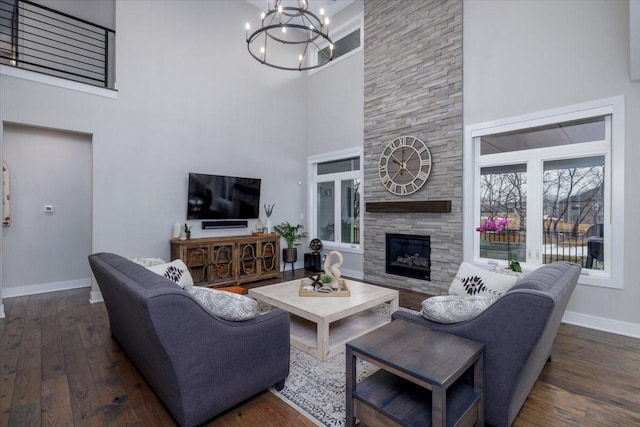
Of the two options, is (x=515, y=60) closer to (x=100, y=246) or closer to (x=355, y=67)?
(x=355, y=67)

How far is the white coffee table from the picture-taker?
265 cm

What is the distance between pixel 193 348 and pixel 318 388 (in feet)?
3.44

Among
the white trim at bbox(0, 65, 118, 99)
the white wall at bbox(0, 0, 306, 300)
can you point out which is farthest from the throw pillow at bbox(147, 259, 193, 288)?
the white trim at bbox(0, 65, 118, 99)

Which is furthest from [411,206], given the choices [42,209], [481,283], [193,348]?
[42,209]

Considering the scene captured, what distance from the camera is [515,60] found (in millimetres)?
3955

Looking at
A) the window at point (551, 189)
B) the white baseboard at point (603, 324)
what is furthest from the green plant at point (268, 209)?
the white baseboard at point (603, 324)

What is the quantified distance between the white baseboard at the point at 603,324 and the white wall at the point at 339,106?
3.15 m

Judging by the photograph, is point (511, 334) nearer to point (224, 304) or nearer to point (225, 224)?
point (224, 304)

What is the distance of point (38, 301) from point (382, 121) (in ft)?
19.3

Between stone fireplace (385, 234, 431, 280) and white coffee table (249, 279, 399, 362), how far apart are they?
1.54 meters

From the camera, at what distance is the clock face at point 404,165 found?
482 centimetres

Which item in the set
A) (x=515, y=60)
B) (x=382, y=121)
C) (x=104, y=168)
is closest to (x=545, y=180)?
(x=515, y=60)

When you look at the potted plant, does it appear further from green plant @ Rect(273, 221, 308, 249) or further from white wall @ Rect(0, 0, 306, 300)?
white wall @ Rect(0, 0, 306, 300)

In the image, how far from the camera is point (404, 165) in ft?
16.5
